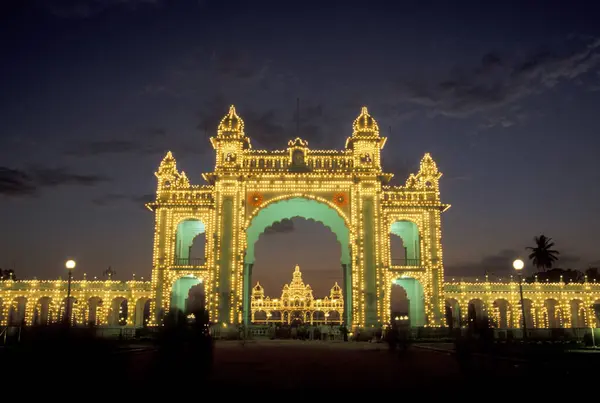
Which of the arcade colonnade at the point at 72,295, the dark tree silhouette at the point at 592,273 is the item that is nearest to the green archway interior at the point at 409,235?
the arcade colonnade at the point at 72,295

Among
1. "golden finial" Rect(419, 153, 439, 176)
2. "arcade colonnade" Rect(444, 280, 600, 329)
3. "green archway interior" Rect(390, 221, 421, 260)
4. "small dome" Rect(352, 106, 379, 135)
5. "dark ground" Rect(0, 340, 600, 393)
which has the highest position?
"small dome" Rect(352, 106, 379, 135)

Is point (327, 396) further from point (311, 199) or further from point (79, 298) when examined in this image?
point (79, 298)

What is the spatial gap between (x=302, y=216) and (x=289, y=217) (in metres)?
1.12

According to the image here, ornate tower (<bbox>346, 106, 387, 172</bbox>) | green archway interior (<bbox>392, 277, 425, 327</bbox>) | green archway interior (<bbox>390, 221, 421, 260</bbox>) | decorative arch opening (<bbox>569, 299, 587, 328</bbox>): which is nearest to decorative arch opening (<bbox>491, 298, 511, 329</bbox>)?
decorative arch opening (<bbox>569, 299, 587, 328</bbox>)

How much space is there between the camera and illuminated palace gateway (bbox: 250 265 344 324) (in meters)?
75.1

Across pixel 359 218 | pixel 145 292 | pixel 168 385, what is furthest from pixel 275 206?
pixel 168 385

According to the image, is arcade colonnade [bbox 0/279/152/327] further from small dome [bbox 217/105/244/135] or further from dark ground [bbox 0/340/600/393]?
dark ground [bbox 0/340/600/393]

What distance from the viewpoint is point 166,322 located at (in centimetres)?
1323

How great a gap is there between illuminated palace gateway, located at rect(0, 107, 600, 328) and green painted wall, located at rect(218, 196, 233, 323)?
8 centimetres

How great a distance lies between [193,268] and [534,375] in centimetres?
Result: 3183

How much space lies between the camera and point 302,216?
153 ft

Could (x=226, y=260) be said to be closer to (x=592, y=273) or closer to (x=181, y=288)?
(x=181, y=288)

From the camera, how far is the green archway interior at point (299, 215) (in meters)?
43.8

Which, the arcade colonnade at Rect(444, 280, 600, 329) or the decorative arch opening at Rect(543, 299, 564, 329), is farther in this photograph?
the decorative arch opening at Rect(543, 299, 564, 329)
